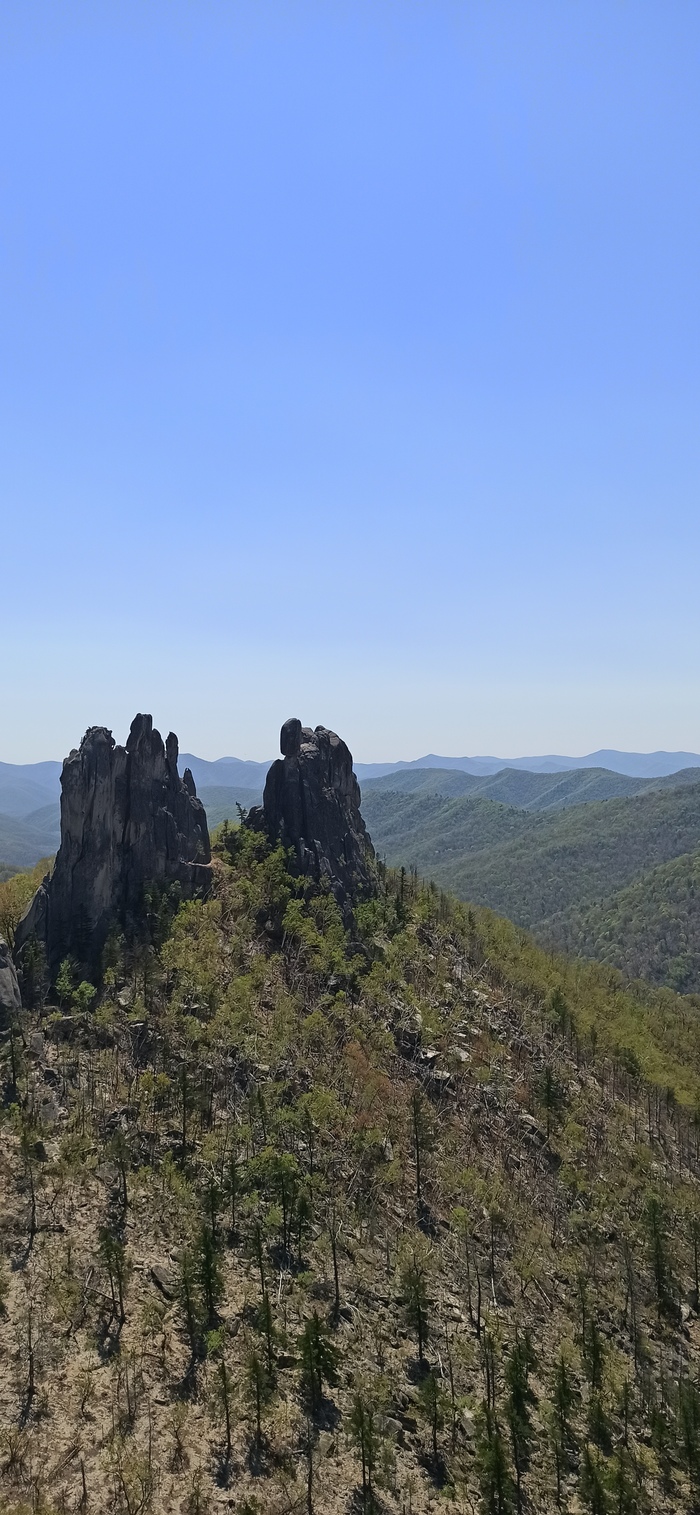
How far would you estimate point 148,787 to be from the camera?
96750 mm

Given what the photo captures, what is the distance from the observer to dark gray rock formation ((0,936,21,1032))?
238 feet

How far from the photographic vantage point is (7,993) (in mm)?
73812

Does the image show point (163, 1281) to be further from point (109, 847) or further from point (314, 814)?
point (314, 814)

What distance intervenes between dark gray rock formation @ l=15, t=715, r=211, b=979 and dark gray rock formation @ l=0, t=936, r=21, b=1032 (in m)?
8.75

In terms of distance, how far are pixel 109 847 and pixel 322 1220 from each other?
47381 millimetres

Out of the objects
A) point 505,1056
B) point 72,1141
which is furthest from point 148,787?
point 505,1056

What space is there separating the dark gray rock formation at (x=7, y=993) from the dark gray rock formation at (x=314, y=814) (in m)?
40.8

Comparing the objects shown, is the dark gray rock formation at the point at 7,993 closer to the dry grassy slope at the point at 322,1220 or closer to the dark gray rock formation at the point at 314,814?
the dry grassy slope at the point at 322,1220

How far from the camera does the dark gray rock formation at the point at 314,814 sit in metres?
110

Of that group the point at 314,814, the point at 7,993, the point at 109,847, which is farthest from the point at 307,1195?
the point at 314,814

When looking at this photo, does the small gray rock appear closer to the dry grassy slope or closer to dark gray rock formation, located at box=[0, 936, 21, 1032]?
the dry grassy slope

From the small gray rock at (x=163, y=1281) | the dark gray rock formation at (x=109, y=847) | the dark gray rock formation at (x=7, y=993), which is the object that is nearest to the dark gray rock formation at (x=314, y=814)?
the dark gray rock formation at (x=109, y=847)

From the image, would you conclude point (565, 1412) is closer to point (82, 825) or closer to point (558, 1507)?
point (558, 1507)

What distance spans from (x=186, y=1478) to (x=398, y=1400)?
1694cm
